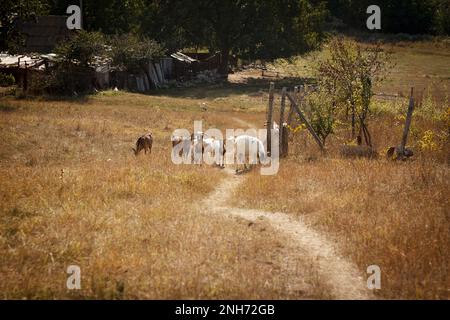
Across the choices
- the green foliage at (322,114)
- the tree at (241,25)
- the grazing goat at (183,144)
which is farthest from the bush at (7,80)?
the green foliage at (322,114)

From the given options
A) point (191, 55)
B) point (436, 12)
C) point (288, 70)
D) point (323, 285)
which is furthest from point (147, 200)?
point (436, 12)

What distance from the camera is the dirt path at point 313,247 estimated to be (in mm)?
7408

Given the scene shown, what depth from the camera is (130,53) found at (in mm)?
42094

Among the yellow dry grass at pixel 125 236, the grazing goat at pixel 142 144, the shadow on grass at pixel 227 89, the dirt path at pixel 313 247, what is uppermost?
the shadow on grass at pixel 227 89

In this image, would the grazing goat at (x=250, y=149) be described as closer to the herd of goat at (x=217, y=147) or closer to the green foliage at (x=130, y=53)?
the herd of goat at (x=217, y=147)

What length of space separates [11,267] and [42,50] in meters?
44.0

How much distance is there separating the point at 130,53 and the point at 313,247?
36576mm

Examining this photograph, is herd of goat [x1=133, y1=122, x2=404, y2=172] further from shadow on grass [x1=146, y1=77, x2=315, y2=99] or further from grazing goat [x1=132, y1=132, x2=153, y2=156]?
shadow on grass [x1=146, y1=77, x2=315, y2=99]

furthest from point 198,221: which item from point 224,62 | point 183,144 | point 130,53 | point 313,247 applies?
point 224,62

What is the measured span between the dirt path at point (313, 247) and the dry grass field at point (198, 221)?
177 millimetres

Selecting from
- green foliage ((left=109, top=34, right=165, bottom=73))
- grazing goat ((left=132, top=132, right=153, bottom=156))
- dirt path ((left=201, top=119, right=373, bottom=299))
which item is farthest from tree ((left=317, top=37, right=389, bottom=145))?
green foliage ((left=109, top=34, right=165, bottom=73))
